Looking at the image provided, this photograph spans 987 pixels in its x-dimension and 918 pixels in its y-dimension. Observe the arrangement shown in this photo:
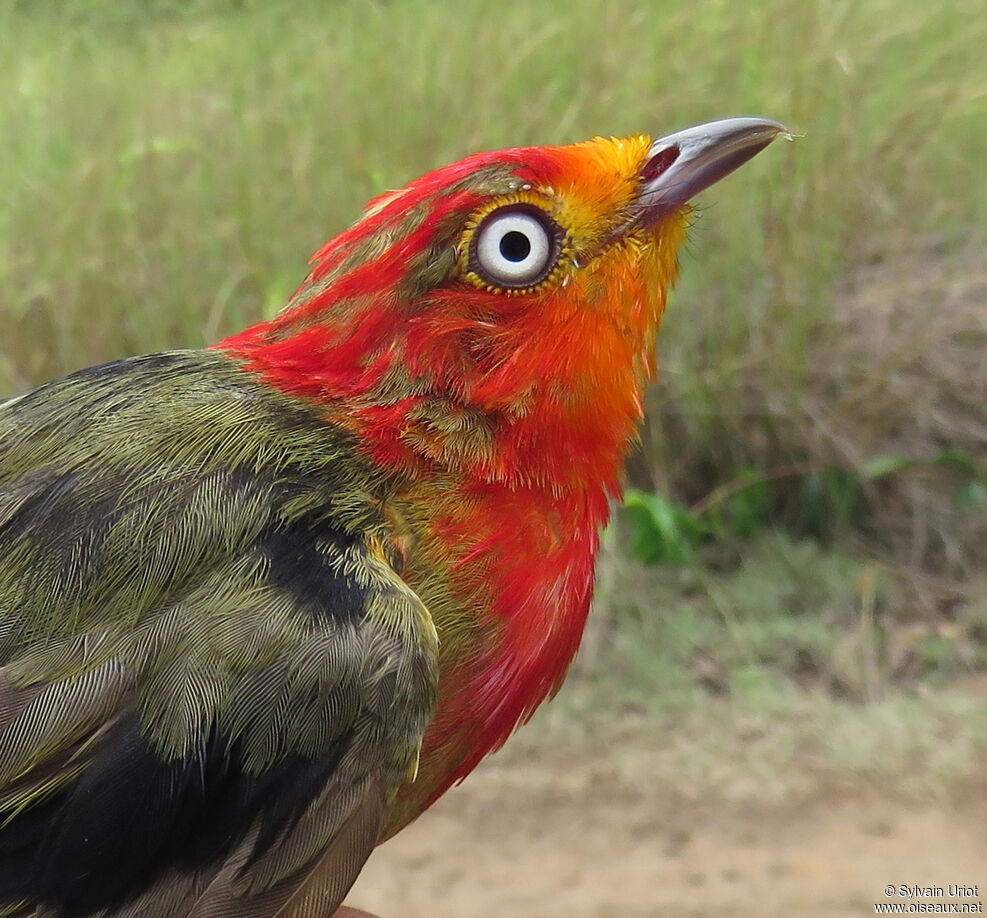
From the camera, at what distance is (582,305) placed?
5.81ft

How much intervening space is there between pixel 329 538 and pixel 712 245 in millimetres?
3637

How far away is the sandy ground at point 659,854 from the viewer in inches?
142

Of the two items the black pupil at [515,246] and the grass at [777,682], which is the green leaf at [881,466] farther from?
the black pupil at [515,246]

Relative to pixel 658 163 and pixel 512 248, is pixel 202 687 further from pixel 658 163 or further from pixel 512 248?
pixel 658 163

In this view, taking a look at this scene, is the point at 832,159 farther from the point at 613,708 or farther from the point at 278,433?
the point at 278,433

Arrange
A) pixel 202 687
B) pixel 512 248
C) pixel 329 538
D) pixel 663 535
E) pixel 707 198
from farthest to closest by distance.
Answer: pixel 663 535
pixel 707 198
pixel 512 248
pixel 329 538
pixel 202 687

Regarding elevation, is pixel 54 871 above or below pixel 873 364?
above

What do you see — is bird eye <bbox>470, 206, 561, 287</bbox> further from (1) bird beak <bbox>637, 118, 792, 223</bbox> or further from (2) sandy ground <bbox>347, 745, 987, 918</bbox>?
(2) sandy ground <bbox>347, 745, 987, 918</bbox>

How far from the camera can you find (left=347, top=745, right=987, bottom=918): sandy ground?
362 centimetres

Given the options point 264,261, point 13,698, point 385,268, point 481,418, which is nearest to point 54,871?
point 13,698

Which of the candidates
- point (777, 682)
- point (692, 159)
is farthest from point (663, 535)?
point (692, 159)

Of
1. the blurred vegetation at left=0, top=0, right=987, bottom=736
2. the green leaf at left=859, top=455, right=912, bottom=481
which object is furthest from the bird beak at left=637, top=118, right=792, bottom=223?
the green leaf at left=859, top=455, right=912, bottom=481

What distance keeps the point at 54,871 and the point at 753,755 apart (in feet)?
10.1

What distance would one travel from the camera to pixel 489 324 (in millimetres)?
1743
